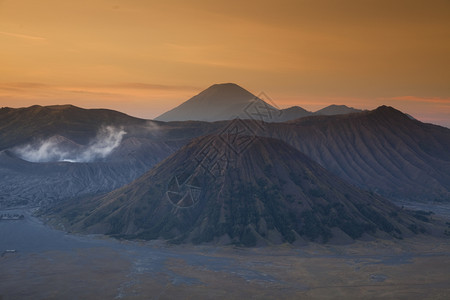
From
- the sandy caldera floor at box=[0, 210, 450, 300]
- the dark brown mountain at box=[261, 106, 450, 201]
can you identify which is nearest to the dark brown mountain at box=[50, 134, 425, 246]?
the sandy caldera floor at box=[0, 210, 450, 300]

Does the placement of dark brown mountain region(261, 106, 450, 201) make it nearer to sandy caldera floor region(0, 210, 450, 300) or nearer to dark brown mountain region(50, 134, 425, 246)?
dark brown mountain region(50, 134, 425, 246)

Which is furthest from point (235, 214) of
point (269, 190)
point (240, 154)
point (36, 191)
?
point (36, 191)

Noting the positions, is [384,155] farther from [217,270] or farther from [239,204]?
[217,270]

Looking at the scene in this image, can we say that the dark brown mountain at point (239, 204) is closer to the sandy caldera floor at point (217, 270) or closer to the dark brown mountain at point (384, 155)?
the sandy caldera floor at point (217, 270)

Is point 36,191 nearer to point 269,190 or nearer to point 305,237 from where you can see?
point 269,190

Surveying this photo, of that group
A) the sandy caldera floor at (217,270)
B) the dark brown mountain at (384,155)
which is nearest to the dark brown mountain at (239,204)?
the sandy caldera floor at (217,270)
